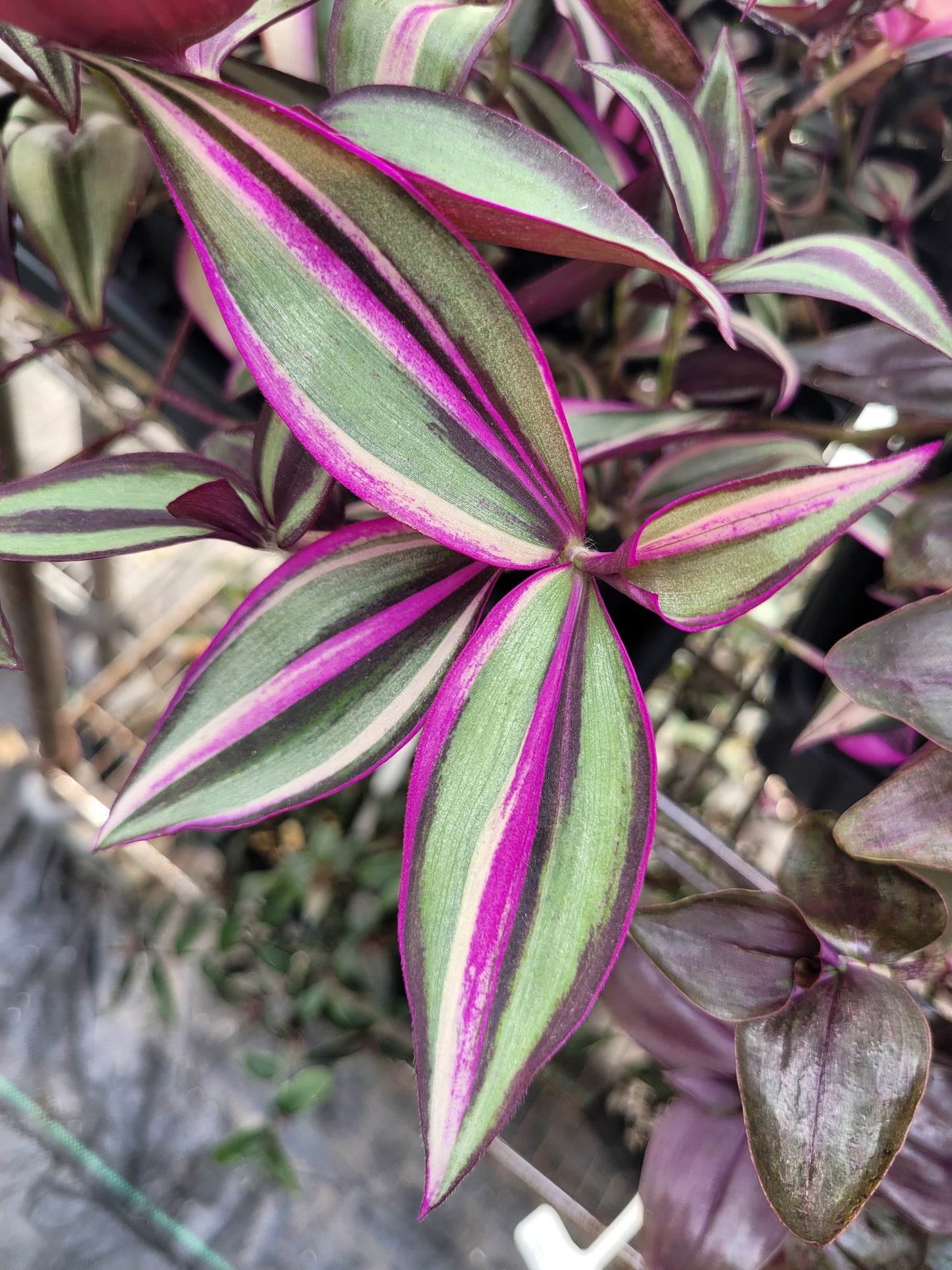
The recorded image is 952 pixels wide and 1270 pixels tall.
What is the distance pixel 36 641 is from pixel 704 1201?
1.58ft

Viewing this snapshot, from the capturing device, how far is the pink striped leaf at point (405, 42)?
281mm

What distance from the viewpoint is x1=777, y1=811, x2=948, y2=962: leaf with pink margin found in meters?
0.33

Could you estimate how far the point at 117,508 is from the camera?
→ 0.98 ft

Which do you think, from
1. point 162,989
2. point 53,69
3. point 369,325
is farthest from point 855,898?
point 162,989

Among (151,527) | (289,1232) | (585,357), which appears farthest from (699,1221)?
(289,1232)

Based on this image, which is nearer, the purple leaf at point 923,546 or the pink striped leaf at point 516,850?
the pink striped leaf at point 516,850

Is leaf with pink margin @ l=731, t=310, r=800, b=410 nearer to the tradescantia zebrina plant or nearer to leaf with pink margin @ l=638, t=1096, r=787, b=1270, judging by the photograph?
the tradescantia zebrina plant

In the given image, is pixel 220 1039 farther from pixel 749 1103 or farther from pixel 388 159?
pixel 388 159

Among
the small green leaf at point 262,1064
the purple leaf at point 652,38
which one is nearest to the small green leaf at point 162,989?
the small green leaf at point 262,1064

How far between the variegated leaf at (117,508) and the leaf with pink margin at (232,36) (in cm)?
11

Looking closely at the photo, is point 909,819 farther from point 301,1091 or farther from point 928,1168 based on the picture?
point 301,1091

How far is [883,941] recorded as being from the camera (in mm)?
335

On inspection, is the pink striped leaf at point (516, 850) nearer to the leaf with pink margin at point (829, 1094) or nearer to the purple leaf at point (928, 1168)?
the leaf with pink margin at point (829, 1094)

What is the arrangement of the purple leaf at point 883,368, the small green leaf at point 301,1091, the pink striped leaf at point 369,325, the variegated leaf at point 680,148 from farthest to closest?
the small green leaf at point 301,1091 < the purple leaf at point 883,368 < the variegated leaf at point 680,148 < the pink striped leaf at point 369,325
